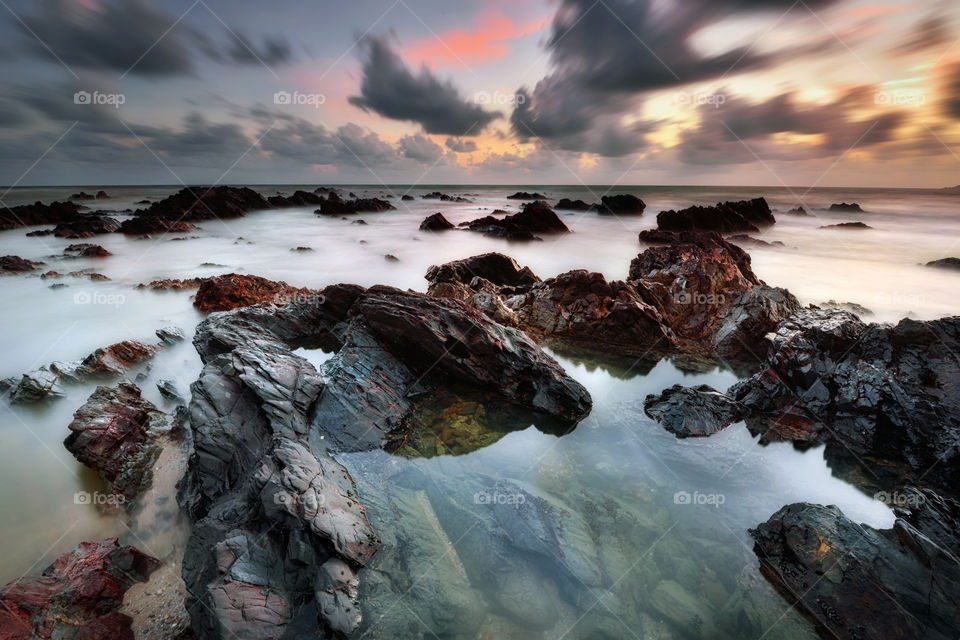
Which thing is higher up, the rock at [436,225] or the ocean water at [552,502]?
the rock at [436,225]

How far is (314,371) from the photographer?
282 inches

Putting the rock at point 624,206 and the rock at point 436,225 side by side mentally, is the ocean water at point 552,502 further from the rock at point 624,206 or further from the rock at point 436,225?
the rock at point 624,206

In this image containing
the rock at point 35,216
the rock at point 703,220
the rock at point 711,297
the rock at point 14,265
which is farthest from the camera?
the rock at point 35,216

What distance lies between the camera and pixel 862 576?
13.5 ft

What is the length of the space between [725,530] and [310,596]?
17.8ft
